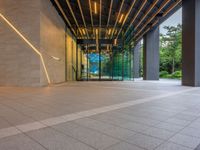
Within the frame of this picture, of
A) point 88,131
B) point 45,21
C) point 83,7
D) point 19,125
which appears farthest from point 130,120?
point 83,7

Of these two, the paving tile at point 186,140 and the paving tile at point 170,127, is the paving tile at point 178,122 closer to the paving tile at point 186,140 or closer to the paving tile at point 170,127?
the paving tile at point 170,127

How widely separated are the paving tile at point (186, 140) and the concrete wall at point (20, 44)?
8.67 m

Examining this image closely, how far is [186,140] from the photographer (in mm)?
2811

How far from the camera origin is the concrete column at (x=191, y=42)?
36.7 feet

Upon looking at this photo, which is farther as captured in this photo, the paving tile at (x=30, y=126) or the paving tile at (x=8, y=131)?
the paving tile at (x=30, y=126)

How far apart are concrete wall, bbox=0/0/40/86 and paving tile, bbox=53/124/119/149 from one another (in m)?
7.55

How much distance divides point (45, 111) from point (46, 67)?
276 inches

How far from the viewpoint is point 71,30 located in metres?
18.2

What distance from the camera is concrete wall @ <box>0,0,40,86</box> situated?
33.4 feet

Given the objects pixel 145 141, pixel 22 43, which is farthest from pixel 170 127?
pixel 22 43

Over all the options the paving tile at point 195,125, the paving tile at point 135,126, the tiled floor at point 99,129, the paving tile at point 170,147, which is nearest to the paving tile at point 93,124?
the tiled floor at point 99,129

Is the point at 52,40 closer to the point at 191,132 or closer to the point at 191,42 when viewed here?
the point at 191,42

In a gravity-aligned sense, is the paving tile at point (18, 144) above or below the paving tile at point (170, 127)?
above

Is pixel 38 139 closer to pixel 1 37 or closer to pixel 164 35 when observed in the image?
pixel 1 37
